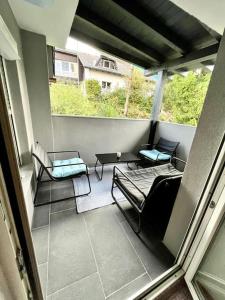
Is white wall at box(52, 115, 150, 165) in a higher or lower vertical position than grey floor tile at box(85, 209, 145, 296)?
higher

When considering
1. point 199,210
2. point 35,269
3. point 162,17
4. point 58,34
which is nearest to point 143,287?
point 199,210

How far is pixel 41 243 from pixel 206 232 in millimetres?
1527

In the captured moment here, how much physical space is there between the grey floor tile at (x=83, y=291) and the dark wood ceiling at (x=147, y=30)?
3187 millimetres

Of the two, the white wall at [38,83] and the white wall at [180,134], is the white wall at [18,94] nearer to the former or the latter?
the white wall at [38,83]

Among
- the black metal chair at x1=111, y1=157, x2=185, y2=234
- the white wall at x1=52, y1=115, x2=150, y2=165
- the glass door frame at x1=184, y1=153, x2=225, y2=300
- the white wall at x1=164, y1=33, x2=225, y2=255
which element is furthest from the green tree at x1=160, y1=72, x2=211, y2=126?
the glass door frame at x1=184, y1=153, x2=225, y2=300

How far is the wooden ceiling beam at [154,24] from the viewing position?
1916 mm

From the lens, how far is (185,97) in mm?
4918

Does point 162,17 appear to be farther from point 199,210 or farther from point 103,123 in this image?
point 199,210

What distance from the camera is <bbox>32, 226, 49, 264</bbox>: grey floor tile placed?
50.8 inches

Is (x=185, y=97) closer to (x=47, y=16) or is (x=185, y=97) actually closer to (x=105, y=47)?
(x=105, y=47)

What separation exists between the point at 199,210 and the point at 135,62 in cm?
369

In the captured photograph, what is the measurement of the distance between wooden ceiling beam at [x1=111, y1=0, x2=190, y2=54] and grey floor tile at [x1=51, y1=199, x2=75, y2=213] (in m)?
2.86

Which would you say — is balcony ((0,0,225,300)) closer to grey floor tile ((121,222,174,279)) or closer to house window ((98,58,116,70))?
grey floor tile ((121,222,174,279))

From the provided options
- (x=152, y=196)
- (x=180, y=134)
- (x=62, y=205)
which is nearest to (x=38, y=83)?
(x=62, y=205)
